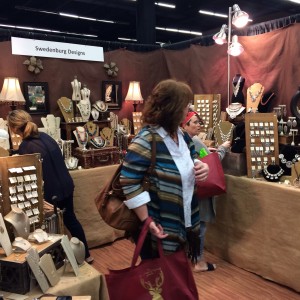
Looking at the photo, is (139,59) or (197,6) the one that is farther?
(197,6)

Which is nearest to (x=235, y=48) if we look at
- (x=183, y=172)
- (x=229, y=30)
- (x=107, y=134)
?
(x=229, y=30)

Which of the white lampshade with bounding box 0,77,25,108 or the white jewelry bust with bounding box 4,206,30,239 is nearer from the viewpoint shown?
the white jewelry bust with bounding box 4,206,30,239

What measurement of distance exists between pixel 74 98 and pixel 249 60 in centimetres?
198

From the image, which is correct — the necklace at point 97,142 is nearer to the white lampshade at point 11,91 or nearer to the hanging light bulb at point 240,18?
the white lampshade at point 11,91

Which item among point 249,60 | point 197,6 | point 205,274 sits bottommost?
point 205,274

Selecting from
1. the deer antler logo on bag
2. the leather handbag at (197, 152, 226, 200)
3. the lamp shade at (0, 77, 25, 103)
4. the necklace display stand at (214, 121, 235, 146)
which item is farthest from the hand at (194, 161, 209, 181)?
the lamp shade at (0, 77, 25, 103)

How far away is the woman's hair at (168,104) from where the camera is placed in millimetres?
1554

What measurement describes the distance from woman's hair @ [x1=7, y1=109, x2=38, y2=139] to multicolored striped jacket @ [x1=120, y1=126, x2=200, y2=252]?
1267mm

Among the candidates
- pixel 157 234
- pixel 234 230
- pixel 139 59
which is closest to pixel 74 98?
pixel 139 59

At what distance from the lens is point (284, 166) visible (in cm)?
289

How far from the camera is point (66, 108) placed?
13.0 feet

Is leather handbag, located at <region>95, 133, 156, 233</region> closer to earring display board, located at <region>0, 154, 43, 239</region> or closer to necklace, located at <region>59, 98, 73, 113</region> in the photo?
earring display board, located at <region>0, 154, 43, 239</region>

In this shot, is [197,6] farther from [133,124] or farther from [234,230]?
[234,230]

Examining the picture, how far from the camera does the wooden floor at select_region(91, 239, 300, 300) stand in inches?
104
